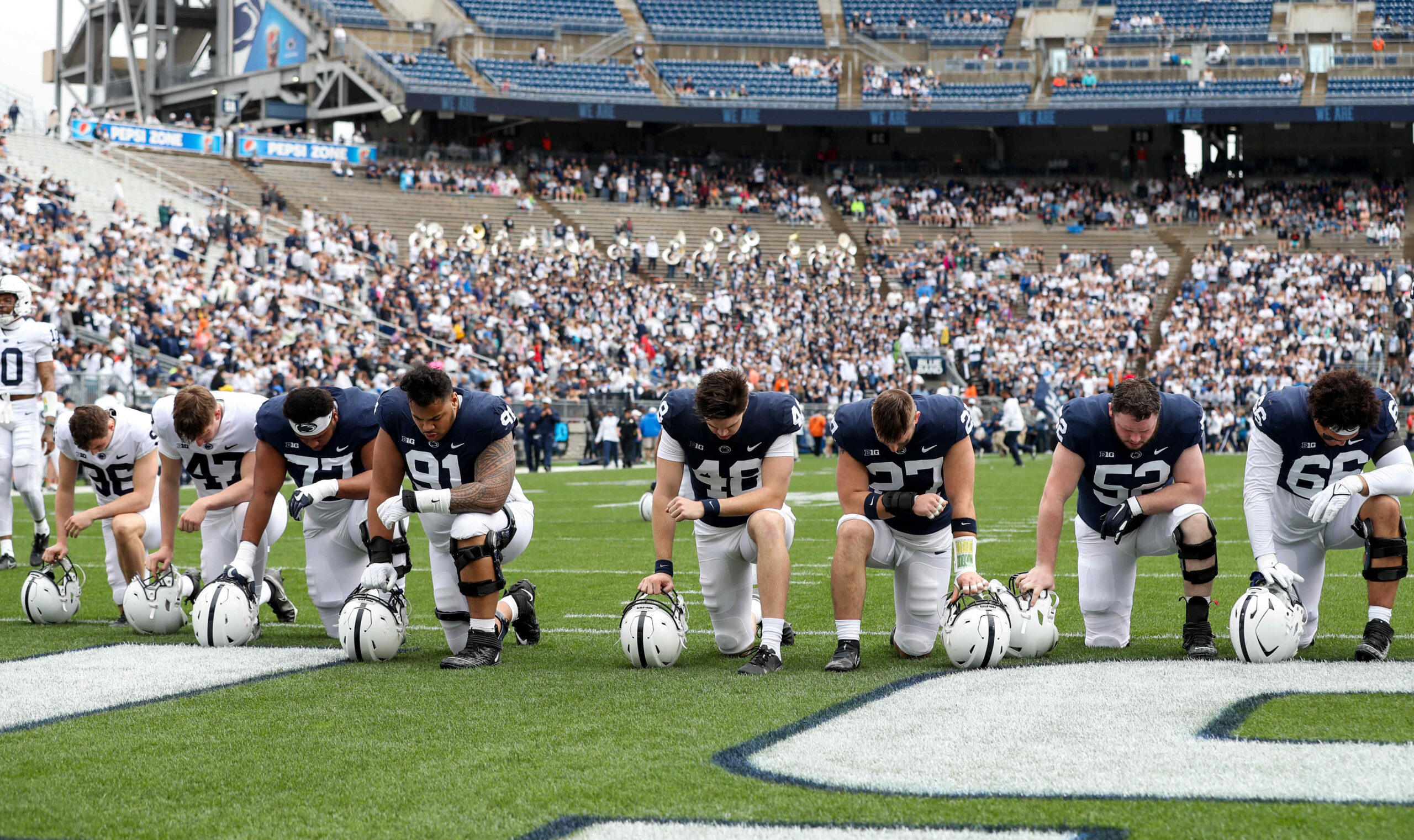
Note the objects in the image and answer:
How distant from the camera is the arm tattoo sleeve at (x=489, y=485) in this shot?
236 inches

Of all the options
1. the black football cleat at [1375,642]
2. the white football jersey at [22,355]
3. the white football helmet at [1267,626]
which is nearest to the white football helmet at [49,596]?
the white football jersey at [22,355]

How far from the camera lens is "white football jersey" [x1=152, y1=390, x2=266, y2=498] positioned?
722cm

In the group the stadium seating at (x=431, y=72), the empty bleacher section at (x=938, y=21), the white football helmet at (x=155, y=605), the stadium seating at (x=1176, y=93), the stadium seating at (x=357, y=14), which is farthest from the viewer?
the empty bleacher section at (x=938, y=21)

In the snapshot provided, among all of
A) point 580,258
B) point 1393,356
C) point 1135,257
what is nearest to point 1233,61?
point 1135,257

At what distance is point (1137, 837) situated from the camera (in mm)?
3314

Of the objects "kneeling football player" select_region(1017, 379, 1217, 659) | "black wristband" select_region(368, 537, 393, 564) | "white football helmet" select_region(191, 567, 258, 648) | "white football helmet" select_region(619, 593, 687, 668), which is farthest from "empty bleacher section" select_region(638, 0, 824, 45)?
"white football helmet" select_region(619, 593, 687, 668)

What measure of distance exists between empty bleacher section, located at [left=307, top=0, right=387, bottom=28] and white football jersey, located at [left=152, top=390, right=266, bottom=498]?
34703 millimetres

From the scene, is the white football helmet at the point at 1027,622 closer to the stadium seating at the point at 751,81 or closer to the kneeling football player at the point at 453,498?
the kneeling football player at the point at 453,498

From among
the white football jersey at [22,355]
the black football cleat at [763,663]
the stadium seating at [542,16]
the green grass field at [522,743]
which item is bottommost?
the green grass field at [522,743]

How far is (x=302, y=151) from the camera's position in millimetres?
36750

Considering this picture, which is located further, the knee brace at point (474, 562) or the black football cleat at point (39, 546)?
the black football cleat at point (39, 546)

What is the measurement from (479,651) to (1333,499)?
3683 mm

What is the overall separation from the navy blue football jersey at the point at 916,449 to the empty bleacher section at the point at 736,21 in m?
38.7

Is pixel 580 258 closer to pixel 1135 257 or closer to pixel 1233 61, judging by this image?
pixel 1135 257
